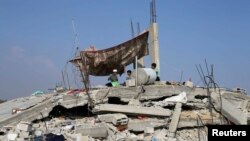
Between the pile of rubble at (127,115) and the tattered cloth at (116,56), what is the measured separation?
7.58ft

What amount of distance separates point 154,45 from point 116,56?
4.49 feet

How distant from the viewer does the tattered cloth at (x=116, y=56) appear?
14766mm

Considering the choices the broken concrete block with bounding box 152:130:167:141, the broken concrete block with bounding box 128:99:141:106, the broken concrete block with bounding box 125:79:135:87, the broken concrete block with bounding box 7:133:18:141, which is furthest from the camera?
the broken concrete block with bounding box 125:79:135:87

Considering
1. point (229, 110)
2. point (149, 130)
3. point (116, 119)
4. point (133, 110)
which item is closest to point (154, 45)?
point (133, 110)

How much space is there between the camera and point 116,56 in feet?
48.8

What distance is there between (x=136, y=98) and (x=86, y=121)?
169cm

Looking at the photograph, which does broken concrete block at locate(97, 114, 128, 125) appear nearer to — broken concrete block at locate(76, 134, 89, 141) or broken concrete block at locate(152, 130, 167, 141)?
broken concrete block at locate(152, 130, 167, 141)

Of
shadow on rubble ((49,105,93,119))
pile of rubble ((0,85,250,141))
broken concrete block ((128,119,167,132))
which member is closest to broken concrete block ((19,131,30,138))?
pile of rubble ((0,85,250,141))

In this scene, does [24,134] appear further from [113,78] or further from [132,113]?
[113,78]

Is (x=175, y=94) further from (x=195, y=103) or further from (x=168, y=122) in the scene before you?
(x=168, y=122)

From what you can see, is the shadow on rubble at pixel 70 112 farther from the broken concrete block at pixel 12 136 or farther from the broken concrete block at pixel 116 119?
the broken concrete block at pixel 12 136

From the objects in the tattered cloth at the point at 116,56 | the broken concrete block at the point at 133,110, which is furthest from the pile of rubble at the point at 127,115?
the tattered cloth at the point at 116,56

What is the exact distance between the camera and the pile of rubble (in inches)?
416

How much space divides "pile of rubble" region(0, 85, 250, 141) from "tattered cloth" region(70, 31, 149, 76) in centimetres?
231
